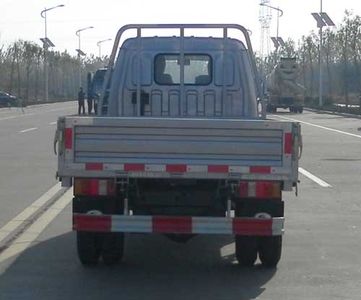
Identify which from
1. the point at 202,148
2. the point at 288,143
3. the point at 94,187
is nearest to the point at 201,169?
the point at 202,148

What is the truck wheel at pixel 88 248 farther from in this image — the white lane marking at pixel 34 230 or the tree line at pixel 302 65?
the tree line at pixel 302 65

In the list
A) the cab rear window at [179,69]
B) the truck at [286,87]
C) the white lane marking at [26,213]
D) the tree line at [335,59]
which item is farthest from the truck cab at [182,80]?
the truck at [286,87]

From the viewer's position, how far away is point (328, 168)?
77.3ft

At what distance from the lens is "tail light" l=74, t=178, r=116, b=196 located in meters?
9.82

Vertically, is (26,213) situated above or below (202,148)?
below

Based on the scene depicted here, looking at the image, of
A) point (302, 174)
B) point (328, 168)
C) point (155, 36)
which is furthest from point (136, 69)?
point (328, 168)

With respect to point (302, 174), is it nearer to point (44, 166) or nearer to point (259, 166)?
point (44, 166)

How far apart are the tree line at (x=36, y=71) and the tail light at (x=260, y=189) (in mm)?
69089

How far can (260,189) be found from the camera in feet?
32.0

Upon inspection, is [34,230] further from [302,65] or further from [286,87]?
[302,65]

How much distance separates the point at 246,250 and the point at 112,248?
4.41ft

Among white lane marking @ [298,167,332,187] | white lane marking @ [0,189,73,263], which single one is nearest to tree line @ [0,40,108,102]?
white lane marking @ [298,167,332,187]

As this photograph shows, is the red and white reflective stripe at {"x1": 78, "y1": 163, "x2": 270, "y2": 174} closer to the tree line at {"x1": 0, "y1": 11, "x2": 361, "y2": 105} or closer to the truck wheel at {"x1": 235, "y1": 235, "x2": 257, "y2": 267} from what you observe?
the truck wheel at {"x1": 235, "y1": 235, "x2": 257, "y2": 267}

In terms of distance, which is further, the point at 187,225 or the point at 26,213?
the point at 26,213
